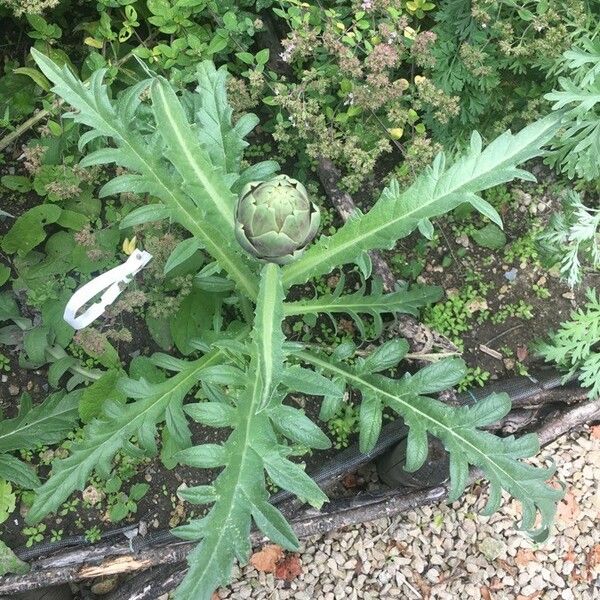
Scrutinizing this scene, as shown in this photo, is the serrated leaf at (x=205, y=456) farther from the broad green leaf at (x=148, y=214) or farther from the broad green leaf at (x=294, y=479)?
the broad green leaf at (x=148, y=214)

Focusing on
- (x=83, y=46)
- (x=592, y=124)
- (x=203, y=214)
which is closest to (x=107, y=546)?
(x=203, y=214)

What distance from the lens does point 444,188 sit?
1365mm

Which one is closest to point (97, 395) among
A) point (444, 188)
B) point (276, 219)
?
point (276, 219)

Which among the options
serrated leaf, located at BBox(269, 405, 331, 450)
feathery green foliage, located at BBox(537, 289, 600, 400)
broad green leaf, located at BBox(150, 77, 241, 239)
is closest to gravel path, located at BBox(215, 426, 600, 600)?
feathery green foliage, located at BBox(537, 289, 600, 400)

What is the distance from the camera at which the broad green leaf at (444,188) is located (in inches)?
52.6

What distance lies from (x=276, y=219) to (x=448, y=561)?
1660mm

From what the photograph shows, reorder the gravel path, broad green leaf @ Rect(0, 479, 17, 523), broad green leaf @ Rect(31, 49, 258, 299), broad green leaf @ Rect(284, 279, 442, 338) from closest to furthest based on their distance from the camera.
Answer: broad green leaf @ Rect(31, 49, 258, 299)
broad green leaf @ Rect(284, 279, 442, 338)
broad green leaf @ Rect(0, 479, 17, 523)
the gravel path

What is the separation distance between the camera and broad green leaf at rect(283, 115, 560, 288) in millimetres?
1336

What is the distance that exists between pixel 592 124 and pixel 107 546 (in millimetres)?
1803

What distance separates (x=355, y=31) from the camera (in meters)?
1.93

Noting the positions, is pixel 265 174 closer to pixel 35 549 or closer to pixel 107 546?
pixel 107 546

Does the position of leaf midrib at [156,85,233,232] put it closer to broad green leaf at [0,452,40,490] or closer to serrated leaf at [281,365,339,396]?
serrated leaf at [281,365,339,396]

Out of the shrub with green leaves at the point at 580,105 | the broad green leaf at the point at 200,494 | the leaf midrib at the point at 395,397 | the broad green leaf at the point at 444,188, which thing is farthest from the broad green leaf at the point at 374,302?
the broad green leaf at the point at 200,494

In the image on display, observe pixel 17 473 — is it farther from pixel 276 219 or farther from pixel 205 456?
pixel 276 219
